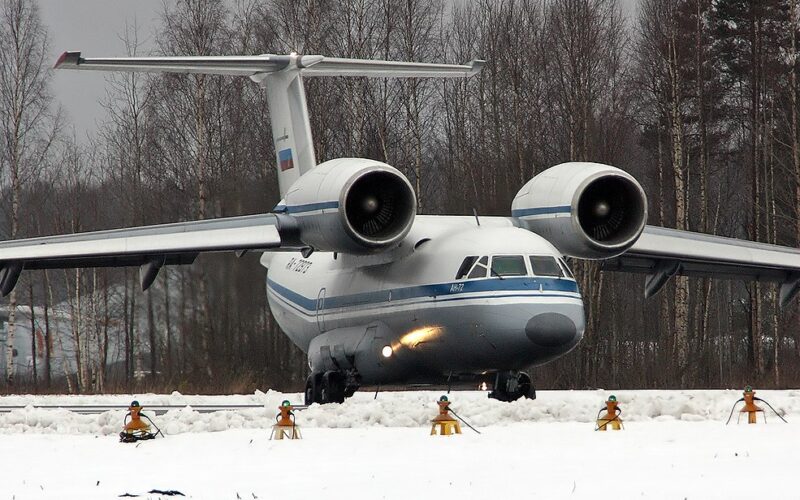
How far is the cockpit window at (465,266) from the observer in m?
14.8

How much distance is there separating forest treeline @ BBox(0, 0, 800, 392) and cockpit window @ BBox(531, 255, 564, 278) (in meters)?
10.1

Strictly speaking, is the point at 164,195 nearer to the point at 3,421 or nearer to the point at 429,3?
the point at 429,3

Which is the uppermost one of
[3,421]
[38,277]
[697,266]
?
[38,277]

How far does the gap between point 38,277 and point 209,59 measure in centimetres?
2781

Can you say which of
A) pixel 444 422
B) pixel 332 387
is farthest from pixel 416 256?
pixel 444 422

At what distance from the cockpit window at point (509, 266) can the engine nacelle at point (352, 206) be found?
1379mm

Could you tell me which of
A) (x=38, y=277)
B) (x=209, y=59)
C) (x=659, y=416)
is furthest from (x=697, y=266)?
(x=38, y=277)

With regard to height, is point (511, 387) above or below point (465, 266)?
below

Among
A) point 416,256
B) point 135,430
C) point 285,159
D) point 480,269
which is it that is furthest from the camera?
point 285,159

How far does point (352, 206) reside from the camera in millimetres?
15539

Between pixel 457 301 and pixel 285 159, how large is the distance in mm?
6307

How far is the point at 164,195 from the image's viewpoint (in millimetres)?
33281

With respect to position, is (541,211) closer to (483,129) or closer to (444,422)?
(444,422)

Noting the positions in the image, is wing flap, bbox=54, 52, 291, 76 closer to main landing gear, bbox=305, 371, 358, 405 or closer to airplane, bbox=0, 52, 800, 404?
airplane, bbox=0, 52, 800, 404
